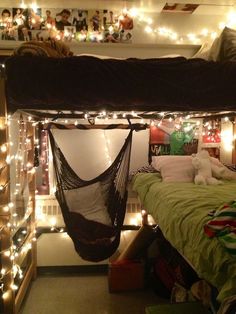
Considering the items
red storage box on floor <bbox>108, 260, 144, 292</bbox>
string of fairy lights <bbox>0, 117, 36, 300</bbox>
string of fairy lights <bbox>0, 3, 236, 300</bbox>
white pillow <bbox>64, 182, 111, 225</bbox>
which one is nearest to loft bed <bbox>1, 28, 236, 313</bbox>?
string of fairy lights <bbox>0, 3, 236, 300</bbox>

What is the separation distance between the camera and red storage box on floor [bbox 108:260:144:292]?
2.71 m

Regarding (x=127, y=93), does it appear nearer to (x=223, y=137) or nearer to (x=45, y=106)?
(x=45, y=106)

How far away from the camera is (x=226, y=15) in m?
3.24

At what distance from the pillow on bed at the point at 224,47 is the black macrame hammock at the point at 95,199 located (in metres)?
0.89

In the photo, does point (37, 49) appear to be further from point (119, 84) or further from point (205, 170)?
point (205, 170)

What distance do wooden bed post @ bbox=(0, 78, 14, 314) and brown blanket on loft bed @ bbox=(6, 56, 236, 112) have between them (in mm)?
113

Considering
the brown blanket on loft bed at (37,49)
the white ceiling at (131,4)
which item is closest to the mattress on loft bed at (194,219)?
the brown blanket on loft bed at (37,49)

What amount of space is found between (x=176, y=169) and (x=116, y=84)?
1339 mm

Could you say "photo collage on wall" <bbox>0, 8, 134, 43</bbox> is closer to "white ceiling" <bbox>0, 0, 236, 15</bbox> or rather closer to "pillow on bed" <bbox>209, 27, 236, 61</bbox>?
"white ceiling" <bbox>0, 0, 236, 15</bbox>

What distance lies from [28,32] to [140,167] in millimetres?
1818

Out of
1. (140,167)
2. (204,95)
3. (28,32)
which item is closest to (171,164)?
(140,167)

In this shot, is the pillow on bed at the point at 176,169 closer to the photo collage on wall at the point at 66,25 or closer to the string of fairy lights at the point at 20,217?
the string of fairy lights at the point at 20,217

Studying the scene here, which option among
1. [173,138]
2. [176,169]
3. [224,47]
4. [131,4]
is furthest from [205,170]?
[131,4]

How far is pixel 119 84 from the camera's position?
1688 mm
